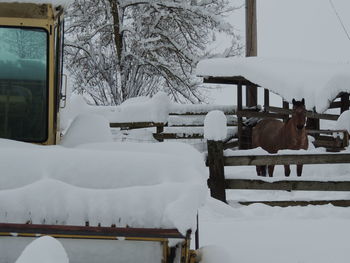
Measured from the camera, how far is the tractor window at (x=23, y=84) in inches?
169

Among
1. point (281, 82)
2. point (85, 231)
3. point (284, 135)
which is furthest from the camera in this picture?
point (281, 82)

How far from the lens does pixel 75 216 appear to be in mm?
3072

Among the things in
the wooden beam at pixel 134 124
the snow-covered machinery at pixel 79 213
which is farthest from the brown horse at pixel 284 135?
Result: the snow-covered machinery at pixel 79 213

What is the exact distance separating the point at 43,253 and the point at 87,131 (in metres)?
2.71

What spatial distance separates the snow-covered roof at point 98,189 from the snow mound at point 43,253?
864mm

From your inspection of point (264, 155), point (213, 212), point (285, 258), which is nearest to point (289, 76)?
point (264, 155)

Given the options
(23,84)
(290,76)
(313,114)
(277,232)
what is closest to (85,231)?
(23,84)

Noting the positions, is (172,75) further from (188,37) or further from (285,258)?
(285,258)

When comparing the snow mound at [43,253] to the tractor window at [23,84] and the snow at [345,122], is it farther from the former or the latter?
the snow at [345,122]

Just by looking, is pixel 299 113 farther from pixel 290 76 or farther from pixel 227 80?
pixel 227 80

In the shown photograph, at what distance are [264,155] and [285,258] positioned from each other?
2.85 metres

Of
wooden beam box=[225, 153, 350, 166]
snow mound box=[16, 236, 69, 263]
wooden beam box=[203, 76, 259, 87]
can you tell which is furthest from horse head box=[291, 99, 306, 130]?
snow mound box=[16, 236, 69, 263]

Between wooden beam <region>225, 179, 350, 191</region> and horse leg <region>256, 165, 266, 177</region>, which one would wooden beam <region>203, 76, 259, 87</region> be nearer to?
horse leg <region>256, 165, 266, 177</region>

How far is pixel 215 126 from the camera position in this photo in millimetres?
7492
